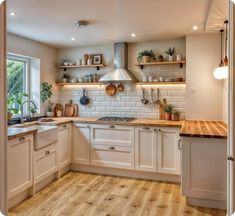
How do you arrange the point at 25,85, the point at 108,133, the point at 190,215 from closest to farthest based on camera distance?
the point at 190,215 → the point at 108,133 → the point at 25,85

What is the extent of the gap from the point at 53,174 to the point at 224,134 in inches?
99.4

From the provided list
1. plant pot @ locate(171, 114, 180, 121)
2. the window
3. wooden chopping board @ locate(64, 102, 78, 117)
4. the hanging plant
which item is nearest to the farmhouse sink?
the window

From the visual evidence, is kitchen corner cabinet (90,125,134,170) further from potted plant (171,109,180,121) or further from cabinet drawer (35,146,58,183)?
potted plant (171,109,180,121)

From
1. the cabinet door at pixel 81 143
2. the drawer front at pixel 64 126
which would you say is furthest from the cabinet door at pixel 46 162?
the cabinet door at pixel 81 143

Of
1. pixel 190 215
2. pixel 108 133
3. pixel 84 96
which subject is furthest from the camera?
pixel 84 96

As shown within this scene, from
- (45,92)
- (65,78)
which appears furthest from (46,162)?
(65,78)

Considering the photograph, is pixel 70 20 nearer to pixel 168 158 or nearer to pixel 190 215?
pixel 168 158

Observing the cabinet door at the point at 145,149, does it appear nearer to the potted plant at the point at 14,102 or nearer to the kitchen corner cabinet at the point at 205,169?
the kitchen corner cabinet at the point at 205,169

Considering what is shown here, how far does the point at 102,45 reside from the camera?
4379 mm

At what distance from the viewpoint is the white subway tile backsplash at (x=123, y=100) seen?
399 centimetres

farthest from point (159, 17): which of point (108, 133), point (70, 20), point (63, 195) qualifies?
point (63, 195)

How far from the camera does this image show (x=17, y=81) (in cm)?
396

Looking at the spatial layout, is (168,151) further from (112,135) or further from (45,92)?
(45,92)

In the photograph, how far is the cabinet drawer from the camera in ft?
10.0
